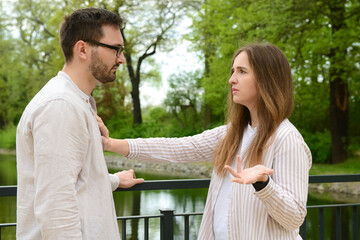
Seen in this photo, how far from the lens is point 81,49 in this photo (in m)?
1.45

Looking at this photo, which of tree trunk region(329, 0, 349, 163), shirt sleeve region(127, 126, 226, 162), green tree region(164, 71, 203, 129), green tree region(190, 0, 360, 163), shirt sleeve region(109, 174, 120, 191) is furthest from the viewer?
green tree region(164, 71, 203, 129)

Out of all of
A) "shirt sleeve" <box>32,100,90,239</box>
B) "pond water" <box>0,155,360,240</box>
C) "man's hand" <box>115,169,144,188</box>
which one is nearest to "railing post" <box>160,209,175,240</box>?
"man's hand" <box>115,169,144,188</box>

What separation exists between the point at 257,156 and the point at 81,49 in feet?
2.33

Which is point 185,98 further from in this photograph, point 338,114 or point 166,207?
point 166,207

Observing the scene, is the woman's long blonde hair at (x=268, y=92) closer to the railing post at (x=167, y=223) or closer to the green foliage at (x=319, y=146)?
the railing post at (x=167, y=223)

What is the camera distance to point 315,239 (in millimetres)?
→ 8539

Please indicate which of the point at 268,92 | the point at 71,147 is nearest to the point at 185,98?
the point at 268,92

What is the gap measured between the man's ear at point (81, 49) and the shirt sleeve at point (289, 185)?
704 millimetres

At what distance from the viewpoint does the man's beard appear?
146 cm

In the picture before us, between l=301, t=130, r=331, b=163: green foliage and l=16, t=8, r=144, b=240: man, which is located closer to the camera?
l=16, t=8, r=144, b=240: man

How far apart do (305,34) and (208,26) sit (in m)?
6.60

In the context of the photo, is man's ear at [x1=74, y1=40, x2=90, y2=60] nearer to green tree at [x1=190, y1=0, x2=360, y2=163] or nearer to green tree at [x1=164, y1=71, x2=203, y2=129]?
green tree at [x1=190, y1=0, x2=360, y2=163]

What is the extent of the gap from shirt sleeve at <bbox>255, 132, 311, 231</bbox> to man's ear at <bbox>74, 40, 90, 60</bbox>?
2.31 feet

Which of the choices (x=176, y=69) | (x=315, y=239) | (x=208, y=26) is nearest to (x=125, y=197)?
(x=315, y=239)
